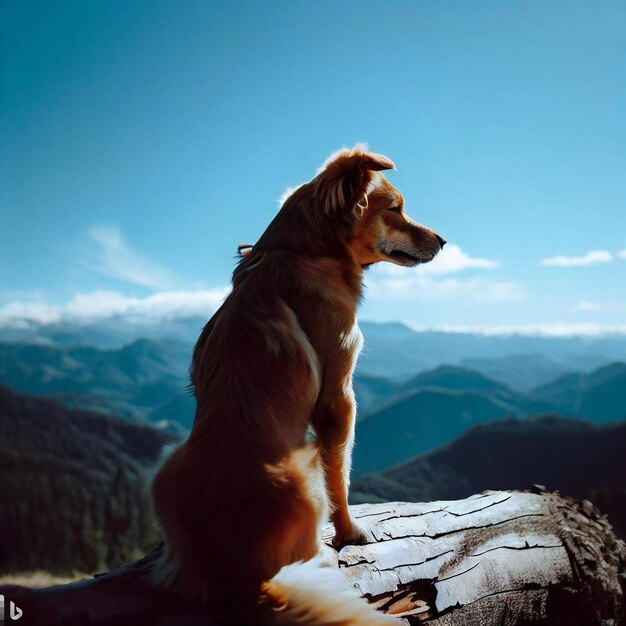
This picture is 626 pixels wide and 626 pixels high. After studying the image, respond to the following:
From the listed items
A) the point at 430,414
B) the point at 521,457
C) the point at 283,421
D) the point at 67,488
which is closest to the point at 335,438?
the point at 283,421

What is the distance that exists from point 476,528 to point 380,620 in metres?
1.73

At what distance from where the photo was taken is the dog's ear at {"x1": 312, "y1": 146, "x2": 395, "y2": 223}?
12.2 ft

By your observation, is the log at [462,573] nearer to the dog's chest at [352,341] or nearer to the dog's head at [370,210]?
the dog's chest at [352,341]

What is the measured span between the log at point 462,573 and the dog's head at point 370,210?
2198 millimetres

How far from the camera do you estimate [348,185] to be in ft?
12.3

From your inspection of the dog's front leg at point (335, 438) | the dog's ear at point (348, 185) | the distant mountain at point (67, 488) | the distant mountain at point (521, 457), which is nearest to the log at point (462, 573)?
the dog's front leg at point (335, 438)

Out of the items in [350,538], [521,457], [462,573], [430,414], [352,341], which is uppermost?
[430,414]

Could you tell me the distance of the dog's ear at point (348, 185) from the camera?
12.2ft

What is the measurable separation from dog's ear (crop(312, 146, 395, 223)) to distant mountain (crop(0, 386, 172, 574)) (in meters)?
19.3

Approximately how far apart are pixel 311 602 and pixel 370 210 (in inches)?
108

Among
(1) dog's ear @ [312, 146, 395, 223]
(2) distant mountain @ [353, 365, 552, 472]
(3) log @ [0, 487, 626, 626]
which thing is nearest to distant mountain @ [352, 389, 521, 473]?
(2) distant mountain @ [353, 365, 552, 472]

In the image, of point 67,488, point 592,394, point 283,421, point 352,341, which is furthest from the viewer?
point 592,394

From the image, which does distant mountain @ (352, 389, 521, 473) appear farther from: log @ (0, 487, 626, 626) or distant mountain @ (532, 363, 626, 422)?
log @ (0, 487, 626, 626)

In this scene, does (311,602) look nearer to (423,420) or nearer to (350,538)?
(350,538)
